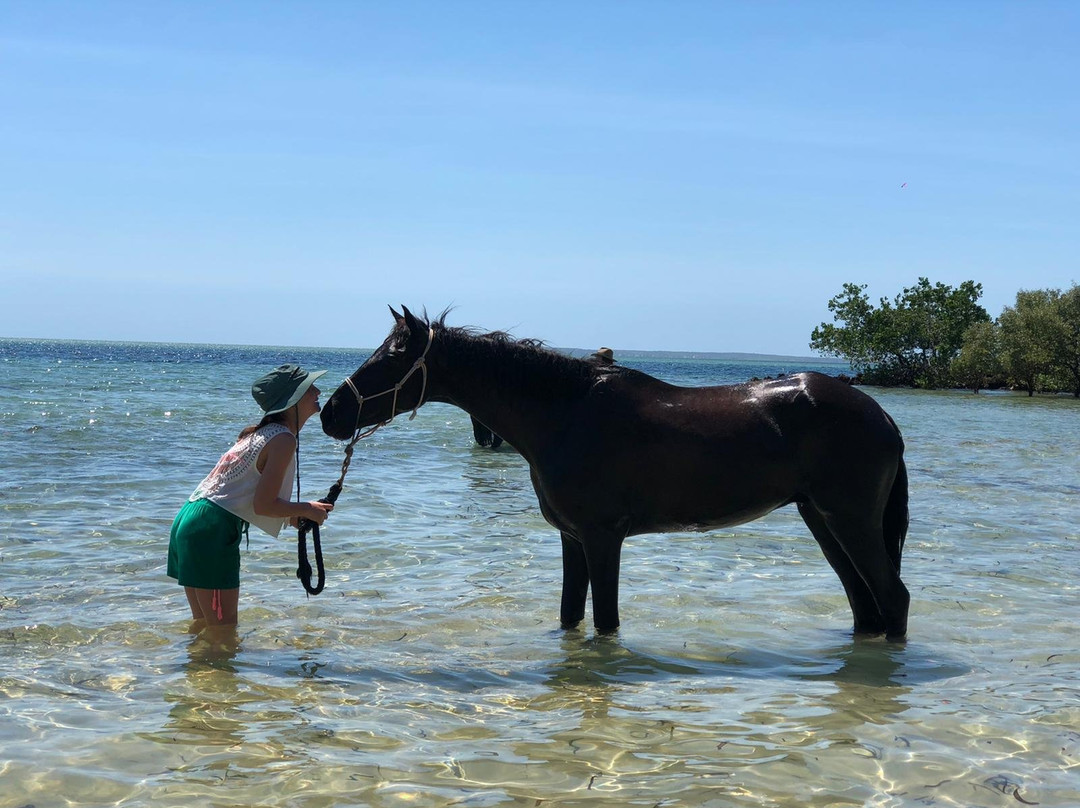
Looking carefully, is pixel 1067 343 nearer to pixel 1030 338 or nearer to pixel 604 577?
pixel 1030 338

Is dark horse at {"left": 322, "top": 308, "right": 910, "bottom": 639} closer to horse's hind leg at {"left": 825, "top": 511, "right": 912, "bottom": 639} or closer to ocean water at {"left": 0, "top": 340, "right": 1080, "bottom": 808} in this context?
horse's hind leg at {"left": 825, "top": 511, "right": 912, "bottom": 639}

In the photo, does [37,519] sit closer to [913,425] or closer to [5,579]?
[5,579]

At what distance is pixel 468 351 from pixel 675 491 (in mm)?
1446

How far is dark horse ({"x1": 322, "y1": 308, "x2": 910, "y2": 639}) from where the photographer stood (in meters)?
5.67

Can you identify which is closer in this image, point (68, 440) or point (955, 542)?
point (955, 542)

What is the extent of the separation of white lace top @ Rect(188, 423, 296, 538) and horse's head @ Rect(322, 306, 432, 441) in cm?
38

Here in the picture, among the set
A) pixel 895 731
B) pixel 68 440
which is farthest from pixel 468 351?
pixel 68 440

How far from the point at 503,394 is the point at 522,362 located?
219mm

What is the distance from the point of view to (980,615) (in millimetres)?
6730

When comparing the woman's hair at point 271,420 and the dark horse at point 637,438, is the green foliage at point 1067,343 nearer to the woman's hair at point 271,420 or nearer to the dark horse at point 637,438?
the dark horse at point 637,438

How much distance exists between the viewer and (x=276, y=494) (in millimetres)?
5289

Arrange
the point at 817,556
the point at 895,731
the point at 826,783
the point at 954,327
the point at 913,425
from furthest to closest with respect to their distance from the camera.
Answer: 1. the point at 954,327
2. the point at 913,425
3. the point at 817,556
4. the point at 895,731
5. the point at 826,783

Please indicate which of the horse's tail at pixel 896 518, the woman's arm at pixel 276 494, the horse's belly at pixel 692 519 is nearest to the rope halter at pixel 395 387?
the woman's arm at pixel 276 494

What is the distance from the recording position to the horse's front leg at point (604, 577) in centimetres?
564
